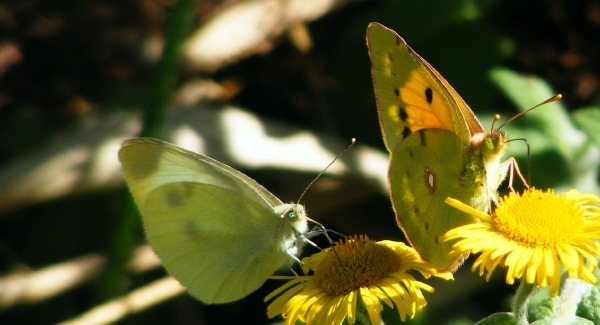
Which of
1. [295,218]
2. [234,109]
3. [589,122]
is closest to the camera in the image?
[295,218]

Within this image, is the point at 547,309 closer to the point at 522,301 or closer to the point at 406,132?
the point at 522,301

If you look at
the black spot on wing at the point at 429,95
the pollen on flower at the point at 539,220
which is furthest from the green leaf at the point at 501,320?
the black spot on wing at the point at 429,95

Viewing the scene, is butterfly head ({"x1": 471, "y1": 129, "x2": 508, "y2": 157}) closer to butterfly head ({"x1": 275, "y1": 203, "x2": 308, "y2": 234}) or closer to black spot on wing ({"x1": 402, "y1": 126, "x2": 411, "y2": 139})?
black spot on wing ({"x1": 402, "y1": 126, "x2": 411, "y2": 139})

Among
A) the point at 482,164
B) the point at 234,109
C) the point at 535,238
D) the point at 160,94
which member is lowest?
the point at 535,238

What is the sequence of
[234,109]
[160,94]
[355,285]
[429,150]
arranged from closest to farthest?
1. [355,285]
2. [429,150]
3. [160,94]
4. [234,109]

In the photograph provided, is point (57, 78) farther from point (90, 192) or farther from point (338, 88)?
point (338, 88)

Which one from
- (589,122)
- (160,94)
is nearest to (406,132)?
(589,122)

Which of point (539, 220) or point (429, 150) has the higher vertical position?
point (429, 150)

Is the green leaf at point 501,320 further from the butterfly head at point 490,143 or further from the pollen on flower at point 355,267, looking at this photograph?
the butterfly head at point 490,143
